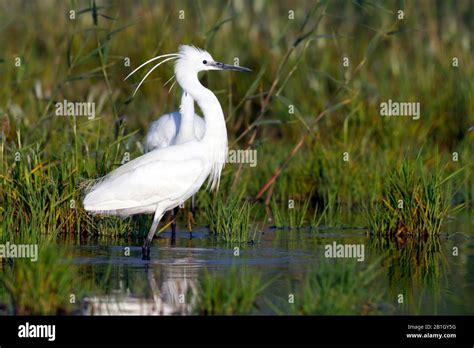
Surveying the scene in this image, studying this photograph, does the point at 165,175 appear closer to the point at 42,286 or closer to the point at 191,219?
the point at 191,219

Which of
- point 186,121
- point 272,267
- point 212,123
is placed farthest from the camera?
point 186,121

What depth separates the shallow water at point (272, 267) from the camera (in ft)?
24.3

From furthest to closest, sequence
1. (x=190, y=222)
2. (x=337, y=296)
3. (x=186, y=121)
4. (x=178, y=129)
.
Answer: (x=178, y=129) → (x=190, y=222) → (x=186, y=121) → (x=337, y=296)

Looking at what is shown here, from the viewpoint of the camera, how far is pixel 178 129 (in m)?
11.3

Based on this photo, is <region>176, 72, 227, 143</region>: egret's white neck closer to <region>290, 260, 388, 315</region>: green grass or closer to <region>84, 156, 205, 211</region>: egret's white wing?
<region>84, 156, 205, 211</region>: egret's white wing

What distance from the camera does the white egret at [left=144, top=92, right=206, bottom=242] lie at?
35.6 ft

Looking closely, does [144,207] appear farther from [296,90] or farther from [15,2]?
[15,2]

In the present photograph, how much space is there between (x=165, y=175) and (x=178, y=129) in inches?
79.4

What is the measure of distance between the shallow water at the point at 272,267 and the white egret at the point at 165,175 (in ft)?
1.41

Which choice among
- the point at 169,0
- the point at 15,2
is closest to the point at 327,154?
the point at 169,0

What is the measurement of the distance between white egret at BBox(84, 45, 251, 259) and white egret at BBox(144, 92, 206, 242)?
42.5 inches

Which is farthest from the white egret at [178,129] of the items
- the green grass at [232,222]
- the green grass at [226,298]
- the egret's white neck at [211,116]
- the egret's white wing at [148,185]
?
the green grass at [226,298]

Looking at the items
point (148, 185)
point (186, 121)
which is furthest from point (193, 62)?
point (148, 185)
